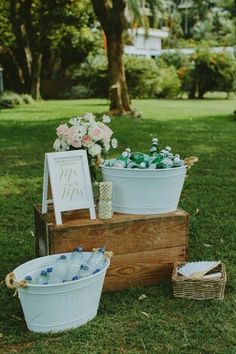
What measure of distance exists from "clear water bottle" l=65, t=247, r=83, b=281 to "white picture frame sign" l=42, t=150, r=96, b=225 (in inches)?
9.7

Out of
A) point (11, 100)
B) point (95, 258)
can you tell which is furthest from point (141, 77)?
point (95, 258)

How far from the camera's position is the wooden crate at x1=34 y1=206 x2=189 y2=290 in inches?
142

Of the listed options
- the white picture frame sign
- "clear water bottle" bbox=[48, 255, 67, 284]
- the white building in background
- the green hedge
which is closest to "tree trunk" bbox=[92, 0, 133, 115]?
the green hedge

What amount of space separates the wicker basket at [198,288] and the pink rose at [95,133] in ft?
3.43

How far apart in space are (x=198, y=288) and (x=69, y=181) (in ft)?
3.55

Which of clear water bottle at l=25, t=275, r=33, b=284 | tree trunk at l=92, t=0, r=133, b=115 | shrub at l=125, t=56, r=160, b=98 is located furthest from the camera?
shrub at l=125, t=56, r=160, b=98

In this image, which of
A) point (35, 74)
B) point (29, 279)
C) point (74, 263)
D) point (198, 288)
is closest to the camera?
point (29, 279)

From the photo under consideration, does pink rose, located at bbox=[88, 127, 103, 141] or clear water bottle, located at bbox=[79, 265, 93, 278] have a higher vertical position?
pink rose, located at bbox=[88, 127, 103, 141]

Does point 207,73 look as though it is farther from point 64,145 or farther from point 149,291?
point 149,291

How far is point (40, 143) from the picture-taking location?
10.0m

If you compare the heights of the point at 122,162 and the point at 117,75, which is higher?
the point at 117,75

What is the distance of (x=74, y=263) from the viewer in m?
3.36

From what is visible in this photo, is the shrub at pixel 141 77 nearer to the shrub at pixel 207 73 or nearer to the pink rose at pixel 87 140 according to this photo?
the shrub at pixel 207 73

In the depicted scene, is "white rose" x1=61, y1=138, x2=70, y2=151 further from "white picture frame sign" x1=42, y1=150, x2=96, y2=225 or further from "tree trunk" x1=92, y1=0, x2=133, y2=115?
"tree trunk" x1=92, y1=0, x2=133, y2=115
